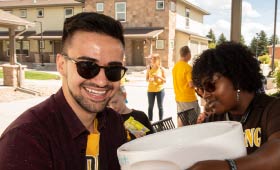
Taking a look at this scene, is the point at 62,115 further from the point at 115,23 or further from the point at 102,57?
the point at 115,23

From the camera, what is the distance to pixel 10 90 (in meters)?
14.2

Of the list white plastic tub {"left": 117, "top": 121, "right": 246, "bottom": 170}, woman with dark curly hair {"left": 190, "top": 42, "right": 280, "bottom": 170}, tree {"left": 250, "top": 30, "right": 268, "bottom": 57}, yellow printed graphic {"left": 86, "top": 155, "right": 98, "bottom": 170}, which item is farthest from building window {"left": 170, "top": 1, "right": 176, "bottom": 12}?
tree {"left": 250, "top": 30, "right": 268, "bottom": 57}

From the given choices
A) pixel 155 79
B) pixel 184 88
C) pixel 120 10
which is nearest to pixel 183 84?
pixel 184 88

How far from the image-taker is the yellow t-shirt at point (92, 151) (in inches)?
55.5

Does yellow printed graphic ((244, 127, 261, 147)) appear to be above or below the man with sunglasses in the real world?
below

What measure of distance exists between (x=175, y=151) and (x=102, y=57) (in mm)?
668

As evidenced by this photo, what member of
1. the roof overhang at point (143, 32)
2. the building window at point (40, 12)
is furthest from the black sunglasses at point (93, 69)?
the building window at point (40, 12)

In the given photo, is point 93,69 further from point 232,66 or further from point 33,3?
point 33,3

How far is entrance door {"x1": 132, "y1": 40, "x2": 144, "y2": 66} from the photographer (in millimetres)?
28969

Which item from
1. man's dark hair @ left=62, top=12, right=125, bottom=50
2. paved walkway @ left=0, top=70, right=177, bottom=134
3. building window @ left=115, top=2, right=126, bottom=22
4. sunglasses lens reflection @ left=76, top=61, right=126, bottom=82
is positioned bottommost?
paved walkway @ left=0, top=70, right=177, bottom=134

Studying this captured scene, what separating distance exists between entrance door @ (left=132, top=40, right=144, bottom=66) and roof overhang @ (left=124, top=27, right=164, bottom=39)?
1.00 metres

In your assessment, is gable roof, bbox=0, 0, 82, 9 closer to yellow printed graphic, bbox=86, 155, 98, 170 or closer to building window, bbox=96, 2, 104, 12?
building window, bbox=96, 2, 104, 12

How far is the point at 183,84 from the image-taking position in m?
6.48

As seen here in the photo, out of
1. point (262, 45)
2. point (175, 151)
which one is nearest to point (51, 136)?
point (175, 151)
